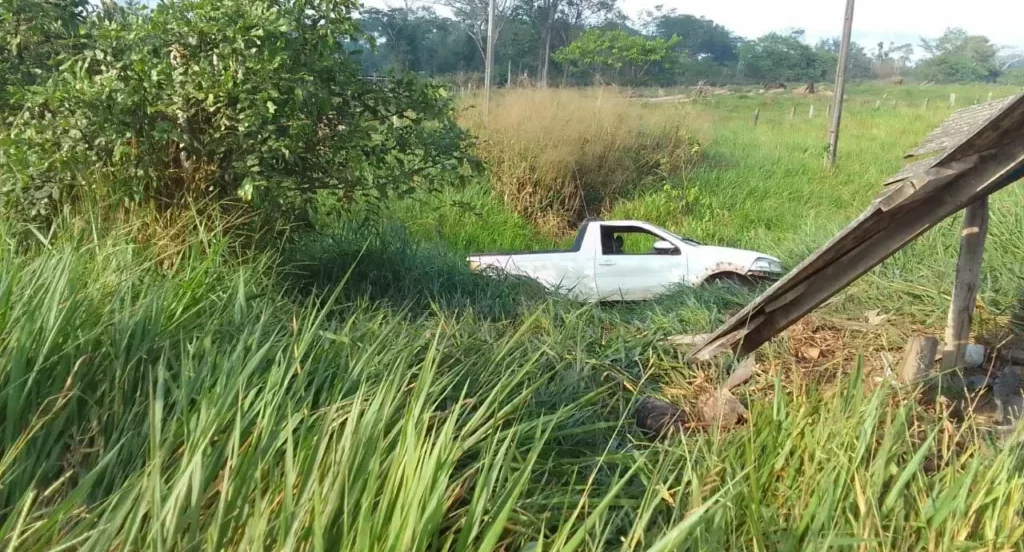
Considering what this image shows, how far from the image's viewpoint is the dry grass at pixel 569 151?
1455 cm

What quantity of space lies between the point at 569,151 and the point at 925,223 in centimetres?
1125

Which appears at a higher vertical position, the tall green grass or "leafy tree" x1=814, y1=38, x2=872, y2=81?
"leafy tree" x1=814, y1=38, x2=872, y2=81

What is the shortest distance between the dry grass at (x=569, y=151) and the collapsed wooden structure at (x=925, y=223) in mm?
9957

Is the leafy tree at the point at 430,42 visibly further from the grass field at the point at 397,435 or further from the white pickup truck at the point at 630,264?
the grass field at the point at 397,435

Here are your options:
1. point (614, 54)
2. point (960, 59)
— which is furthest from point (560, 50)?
point (960, 59)

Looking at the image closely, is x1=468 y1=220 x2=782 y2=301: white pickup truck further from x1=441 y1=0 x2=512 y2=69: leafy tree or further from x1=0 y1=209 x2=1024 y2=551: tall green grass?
x1=441 y1=0 x2=512 y2=69: leafy tree

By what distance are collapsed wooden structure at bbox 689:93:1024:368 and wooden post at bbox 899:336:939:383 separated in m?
0.12

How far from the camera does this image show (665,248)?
9.70 meters

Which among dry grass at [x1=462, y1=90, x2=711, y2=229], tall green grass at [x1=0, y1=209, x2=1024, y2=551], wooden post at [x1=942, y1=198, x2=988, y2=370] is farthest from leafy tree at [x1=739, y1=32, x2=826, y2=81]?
tall green grass at [x1=0, y1=209, x2=1024, y2=551]

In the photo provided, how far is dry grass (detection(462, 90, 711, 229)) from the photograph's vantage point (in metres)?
14.6

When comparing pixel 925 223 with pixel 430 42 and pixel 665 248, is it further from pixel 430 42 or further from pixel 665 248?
pixel 430 42

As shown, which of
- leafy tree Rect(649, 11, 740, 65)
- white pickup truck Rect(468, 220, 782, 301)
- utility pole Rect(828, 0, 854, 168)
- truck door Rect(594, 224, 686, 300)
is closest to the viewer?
white pickup truck Rect(468, 220, 782, 301)

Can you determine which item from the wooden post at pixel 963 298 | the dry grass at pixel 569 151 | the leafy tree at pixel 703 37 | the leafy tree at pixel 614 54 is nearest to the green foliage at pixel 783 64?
the leafy tree at pixel 703 37

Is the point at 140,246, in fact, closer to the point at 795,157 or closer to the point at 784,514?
the point at 784,514
